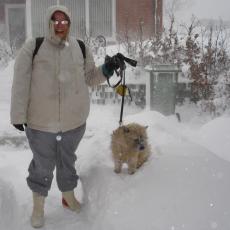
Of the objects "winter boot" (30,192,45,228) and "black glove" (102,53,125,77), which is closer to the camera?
"black glove" (102,53,125,77)

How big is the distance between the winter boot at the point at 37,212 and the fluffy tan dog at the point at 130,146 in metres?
0.84

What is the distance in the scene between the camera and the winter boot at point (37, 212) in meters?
3.99

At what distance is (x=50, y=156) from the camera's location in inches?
151

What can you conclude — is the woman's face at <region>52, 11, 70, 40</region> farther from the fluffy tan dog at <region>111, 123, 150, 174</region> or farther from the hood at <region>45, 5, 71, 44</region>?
the fluffy tan dog at <region>111, 123, 150, 174</region>

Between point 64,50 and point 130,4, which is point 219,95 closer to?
point 64,50

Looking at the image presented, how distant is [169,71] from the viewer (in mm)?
Result: 7547

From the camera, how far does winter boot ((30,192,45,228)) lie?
3988mm

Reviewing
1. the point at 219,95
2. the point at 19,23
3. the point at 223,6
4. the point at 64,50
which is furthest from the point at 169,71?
the point at 223,6

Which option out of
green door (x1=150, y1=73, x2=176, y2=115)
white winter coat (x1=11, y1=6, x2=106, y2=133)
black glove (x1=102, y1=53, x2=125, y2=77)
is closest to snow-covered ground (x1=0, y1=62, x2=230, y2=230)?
white winter coat (x1=11, y1=6, x2=106, y2=133)

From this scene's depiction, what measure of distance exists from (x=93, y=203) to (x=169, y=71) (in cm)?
398

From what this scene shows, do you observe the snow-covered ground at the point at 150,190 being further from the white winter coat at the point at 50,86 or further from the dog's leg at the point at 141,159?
the white winter coat at the point at 50,86

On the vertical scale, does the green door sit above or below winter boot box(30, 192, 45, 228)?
above

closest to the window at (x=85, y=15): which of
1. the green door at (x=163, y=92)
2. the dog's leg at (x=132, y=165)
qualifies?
the green door at (x=163, y=92)

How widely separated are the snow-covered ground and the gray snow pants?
410 mm
